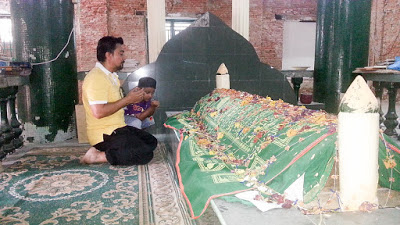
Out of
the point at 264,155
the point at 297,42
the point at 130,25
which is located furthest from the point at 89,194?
the point at 297,42

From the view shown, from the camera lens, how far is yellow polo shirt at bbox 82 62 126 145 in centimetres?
330

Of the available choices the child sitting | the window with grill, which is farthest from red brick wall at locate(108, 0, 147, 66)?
the child sitting

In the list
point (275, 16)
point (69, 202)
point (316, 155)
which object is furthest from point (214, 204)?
point (275, 16)

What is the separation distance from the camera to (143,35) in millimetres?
10352

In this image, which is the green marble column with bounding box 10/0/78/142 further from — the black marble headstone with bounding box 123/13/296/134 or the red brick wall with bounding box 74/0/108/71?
the red brick wall with bounding box 74/0/108/71

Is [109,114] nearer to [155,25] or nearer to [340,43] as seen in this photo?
[155,25]

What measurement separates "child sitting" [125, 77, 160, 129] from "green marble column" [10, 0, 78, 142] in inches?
50.5

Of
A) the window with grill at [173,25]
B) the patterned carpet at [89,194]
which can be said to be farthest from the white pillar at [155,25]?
the window with grill at [173,25]

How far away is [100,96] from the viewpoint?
3309 mm

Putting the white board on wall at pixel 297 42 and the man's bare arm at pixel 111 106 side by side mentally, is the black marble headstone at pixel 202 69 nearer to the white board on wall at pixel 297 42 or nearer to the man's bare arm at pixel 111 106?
the man's bare arm at pixel 111 106

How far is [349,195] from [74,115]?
179 inches

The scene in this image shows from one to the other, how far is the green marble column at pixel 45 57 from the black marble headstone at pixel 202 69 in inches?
40.1

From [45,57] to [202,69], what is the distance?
2280mm

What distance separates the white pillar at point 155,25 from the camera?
5.21m
